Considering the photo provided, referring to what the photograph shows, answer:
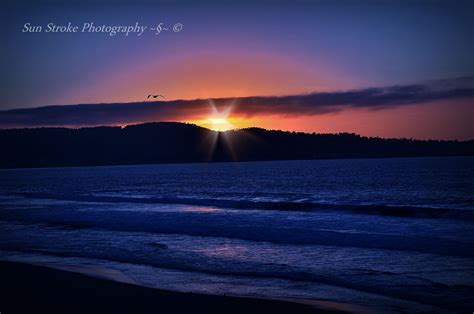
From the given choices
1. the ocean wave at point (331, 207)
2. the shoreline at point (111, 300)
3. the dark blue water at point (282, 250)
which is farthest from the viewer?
the ocean wave at point (331, 207)

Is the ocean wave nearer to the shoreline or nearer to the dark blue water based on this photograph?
the dark blue water

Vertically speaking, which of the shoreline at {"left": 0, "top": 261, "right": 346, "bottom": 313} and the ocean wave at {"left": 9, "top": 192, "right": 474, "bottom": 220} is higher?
the ocean wave at {"left": 9, "top": 192, "right": 474, "bottom": 220}

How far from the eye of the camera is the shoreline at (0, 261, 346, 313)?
9320 mm

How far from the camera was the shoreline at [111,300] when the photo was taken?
9.32 metres

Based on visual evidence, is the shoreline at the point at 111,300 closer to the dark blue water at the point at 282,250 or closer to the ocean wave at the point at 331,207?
the dark blue water at the point at 282,250

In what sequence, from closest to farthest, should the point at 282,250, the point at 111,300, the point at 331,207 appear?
1. the point at 111,300
2. the point at 282,250
3. the point at 331,207

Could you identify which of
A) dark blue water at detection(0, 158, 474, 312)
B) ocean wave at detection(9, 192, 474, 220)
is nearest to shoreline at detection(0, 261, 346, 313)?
dark blue water at detection(0, 158, 474, 312)

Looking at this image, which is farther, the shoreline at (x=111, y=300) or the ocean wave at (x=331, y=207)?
the ocean wave at (x=331, y=207)

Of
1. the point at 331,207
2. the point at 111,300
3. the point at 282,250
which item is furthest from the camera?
the point at 331,207

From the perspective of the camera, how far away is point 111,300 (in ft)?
33.2

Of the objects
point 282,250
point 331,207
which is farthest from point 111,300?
point 331,207

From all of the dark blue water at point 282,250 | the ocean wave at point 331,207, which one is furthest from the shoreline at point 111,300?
the ocean wave at point 331,207

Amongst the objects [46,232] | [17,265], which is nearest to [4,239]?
[46,232]

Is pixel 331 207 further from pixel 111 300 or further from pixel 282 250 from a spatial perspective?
pixel 111 300
